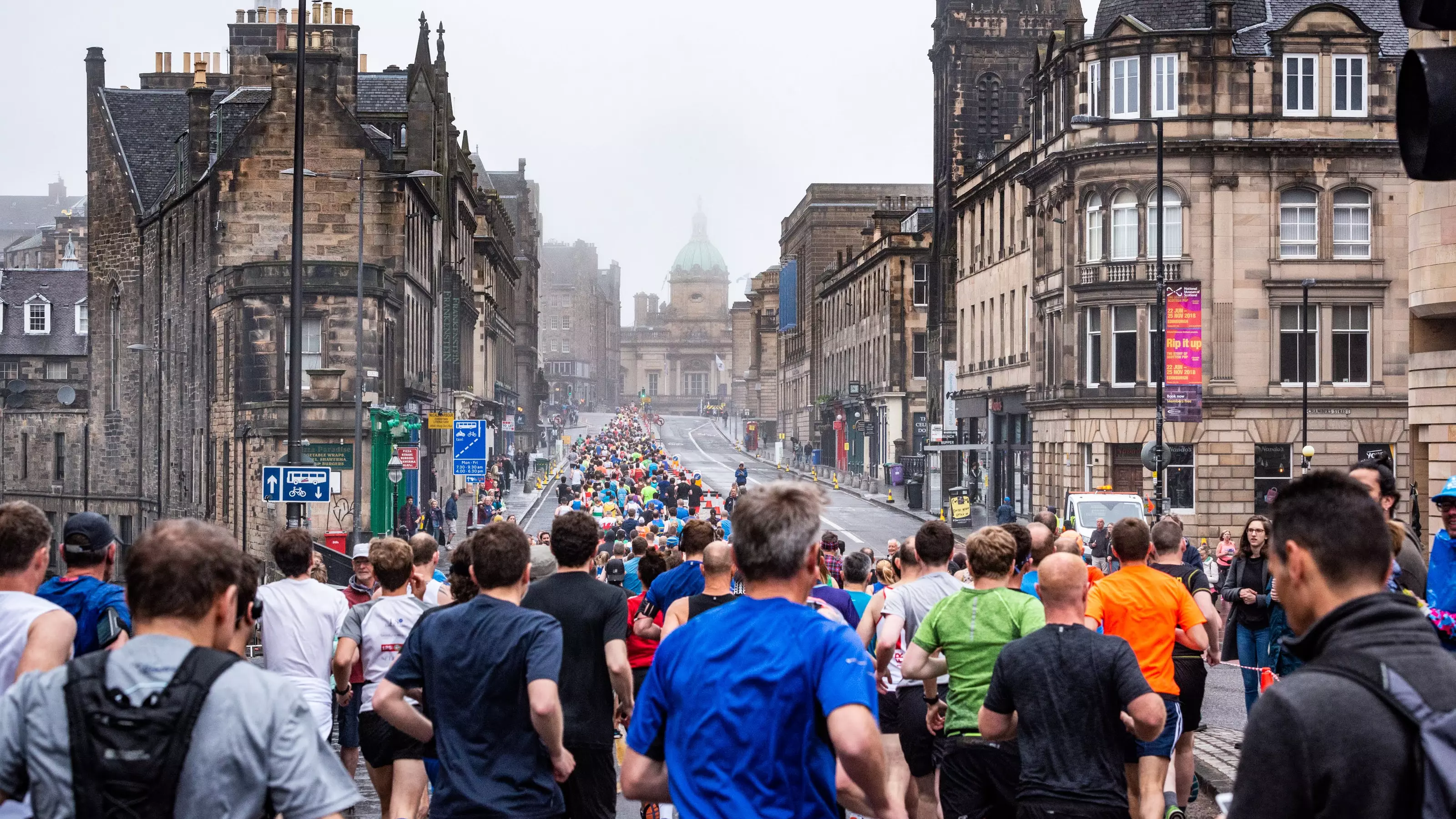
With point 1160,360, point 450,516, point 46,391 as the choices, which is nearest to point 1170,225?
point 1160,360

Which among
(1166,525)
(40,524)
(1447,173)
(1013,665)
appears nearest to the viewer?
(1447,173)

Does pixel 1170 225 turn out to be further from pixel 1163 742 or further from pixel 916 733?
pixel 1163 742

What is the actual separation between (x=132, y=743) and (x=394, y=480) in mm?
33746

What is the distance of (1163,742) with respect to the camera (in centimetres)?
769

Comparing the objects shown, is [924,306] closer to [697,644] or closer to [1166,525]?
[1166,525]

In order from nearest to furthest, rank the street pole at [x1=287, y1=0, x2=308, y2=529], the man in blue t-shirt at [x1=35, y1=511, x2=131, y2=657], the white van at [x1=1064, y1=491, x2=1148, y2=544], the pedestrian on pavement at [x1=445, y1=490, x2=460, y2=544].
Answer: the man in blue t-shirt at [x1=35, y1=511, x2=131, y2=657] < the street pole at [x1=287, y1=0, x2=308, y2=529] < the white van at [x1=1064, y1=491, x2=1148, y2=544] < the pedestrian on pavement at [x1=445, y1=490, x2=460, y2=544]

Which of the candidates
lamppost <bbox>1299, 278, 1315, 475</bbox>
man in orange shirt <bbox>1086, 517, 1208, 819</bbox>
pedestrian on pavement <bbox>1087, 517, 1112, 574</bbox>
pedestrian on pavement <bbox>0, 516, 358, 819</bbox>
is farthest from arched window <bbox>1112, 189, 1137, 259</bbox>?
pedestrian on pavement <bbox>0, 516, 358, 819</bbox>

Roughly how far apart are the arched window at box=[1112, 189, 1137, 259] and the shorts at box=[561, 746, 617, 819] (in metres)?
37.3

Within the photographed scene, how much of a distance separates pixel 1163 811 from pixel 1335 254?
3767cm

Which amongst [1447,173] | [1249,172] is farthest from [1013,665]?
[1249,172]

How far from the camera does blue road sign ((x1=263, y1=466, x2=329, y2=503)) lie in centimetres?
A: 2258

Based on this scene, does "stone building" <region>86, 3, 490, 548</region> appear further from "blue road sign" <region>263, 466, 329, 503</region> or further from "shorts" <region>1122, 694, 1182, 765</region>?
"shorts" <region>1122, 694, 1182, 765</region>

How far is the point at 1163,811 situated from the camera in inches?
303

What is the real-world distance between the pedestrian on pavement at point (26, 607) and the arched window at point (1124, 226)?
39233 millimetres
